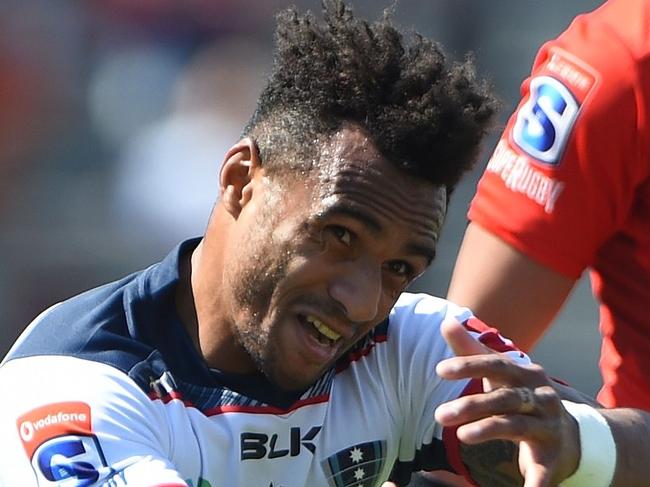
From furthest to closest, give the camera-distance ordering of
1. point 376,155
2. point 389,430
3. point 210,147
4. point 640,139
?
point 210,147
point 640,139
point 389,430
point 376,155

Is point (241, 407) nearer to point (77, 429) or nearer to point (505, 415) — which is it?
point (77, 429)

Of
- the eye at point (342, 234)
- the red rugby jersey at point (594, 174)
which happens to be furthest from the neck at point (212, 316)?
the red rugby jersey at point (594, 174)

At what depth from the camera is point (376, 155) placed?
6.52ft

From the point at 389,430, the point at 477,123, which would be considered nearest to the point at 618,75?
the point at 477,123

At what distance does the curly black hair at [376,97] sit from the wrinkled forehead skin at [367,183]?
17 mm

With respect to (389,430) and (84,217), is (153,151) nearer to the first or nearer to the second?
(84,217)

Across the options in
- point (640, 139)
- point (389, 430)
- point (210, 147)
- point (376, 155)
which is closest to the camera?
point (376, 155)

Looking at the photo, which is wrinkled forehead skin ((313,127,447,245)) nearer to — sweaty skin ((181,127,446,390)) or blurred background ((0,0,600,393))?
sweaty skin ((181,127,446,390))

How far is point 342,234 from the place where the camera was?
1.98 m

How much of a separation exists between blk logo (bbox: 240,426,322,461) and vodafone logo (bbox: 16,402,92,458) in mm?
278

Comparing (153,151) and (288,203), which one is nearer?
(288,203)

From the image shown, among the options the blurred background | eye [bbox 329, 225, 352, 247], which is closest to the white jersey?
eye [bbox 329, 225, 352, 247]

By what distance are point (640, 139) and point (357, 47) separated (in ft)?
1.82

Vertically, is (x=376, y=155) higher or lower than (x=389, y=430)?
higher
